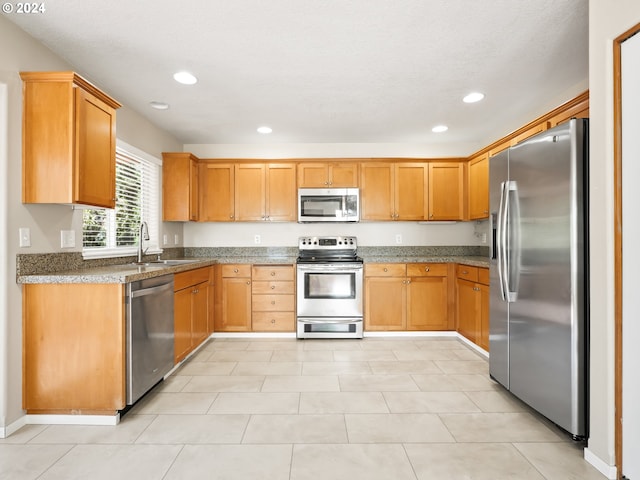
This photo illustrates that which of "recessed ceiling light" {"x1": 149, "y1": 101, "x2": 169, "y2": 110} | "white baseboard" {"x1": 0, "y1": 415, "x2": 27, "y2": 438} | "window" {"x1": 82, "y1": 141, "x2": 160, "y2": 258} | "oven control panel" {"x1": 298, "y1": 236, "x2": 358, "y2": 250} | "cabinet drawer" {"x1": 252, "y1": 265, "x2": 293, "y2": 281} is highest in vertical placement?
"recessed ceiling light" {"x1": 149, "y1": 101, "x2": 169, "y2": 110}

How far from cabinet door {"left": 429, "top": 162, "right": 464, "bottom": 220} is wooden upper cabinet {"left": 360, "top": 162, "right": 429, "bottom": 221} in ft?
0.45

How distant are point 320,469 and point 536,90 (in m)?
3.46

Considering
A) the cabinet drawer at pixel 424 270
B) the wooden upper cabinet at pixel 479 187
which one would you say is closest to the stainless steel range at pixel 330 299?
the cabinet drawer at pixel 424 270

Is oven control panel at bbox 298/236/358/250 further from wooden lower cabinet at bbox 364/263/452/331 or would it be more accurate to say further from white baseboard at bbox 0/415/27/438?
white baseboard at bbox 0/415/27/438

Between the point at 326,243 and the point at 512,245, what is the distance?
2658 millimetres

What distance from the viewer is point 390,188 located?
186 inches

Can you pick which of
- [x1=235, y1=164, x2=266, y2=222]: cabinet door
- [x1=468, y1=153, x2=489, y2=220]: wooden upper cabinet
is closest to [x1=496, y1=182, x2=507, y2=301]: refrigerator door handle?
[x1=468, y1=153, x2=489, y2=220]: wooden upper cabinet

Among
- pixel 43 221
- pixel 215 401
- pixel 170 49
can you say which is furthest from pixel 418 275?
pixel 43 221

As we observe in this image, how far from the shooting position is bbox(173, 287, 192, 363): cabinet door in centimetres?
324

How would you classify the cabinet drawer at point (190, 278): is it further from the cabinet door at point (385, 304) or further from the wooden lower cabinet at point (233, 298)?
the cabinet door at point (385, 304)

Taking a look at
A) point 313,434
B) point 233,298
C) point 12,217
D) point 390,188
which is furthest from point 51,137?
point 390,188

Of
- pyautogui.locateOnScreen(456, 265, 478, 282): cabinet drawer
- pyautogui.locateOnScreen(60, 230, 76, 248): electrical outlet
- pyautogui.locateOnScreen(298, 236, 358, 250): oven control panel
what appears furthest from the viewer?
pyautogui.locateOnScreen(298, 236, 358, 250): oven control panel

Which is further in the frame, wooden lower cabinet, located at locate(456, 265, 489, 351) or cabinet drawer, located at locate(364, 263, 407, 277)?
cabinet drawer, located at locate(364, 263, 407, 277)

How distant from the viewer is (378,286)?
4445 millimetres
